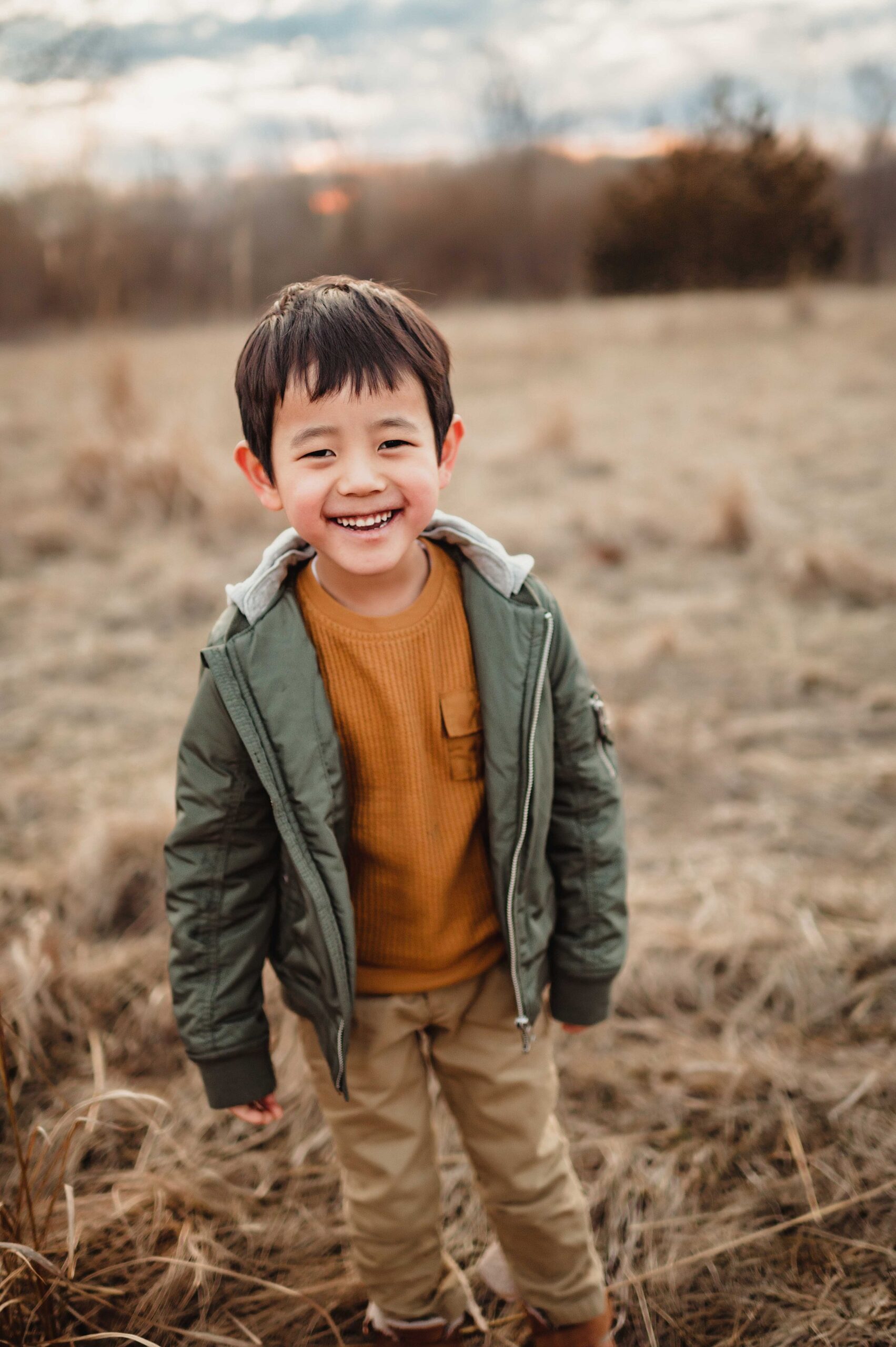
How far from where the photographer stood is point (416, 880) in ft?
4.09

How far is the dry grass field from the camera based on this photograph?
1.45m

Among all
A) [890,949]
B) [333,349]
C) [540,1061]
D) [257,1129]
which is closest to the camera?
[333,349]

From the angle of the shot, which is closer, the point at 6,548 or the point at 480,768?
the point at 480,768

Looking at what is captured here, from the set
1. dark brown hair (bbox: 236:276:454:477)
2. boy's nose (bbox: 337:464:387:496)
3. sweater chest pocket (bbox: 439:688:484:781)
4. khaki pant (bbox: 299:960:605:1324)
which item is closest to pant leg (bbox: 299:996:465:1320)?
khaki pant (bbox: 299:960:605:1324)

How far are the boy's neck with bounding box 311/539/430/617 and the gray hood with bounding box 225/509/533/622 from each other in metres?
0.05

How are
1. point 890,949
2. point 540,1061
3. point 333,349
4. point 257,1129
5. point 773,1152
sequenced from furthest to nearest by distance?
point 890,949 → point 257,1129 → point 773,1152 → point 540,1061 → point 333,349

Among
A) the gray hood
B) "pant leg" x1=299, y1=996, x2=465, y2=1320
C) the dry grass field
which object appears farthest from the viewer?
the dry grass field

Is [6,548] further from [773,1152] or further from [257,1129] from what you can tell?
[773,1152]

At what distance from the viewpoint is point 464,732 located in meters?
1.22

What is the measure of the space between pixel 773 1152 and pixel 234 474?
428 cm

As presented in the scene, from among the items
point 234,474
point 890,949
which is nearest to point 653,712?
point 890,949

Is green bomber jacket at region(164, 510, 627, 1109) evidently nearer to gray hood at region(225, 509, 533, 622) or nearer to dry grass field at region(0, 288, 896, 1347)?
gray hood at region(225, 509, 533, 622)

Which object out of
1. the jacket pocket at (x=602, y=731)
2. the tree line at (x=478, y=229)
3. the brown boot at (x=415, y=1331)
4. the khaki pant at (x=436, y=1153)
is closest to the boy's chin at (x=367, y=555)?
the jacket pocket at (x=602, y=731)

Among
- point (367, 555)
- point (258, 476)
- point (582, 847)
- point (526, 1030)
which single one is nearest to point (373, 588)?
point (367, 555)
